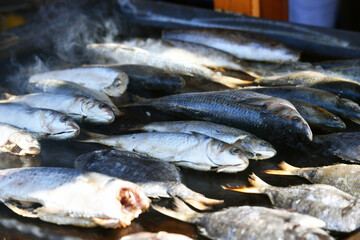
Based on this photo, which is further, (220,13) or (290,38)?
(220,13)

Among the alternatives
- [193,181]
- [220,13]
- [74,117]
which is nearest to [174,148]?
[193,181]

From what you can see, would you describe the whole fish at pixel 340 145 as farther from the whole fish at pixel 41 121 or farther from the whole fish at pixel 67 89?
the whole fish at pixel 41 121

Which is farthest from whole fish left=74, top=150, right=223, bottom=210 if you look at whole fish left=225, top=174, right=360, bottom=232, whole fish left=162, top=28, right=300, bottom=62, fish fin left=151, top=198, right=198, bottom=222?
whole fish left=162, top=28, right=300, bottom=62

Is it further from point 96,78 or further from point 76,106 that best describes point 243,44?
point 76,106

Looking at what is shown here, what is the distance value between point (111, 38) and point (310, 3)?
127 inches

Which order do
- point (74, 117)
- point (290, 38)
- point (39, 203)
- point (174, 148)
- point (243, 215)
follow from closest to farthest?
point (243, 215) → point (39, 203) → point (174, 148) → point (74, 117) → point (290, 38)

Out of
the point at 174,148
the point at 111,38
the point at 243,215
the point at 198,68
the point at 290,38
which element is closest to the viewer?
the point at 243,215

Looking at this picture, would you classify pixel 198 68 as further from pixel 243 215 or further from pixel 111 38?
pixel 243 215

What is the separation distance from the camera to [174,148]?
3.34 meters

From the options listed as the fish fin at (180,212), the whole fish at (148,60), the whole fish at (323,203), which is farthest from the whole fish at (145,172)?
the whole fish at (148,60)

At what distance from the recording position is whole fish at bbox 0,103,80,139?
3.76 metres

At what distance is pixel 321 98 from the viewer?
12.8 ft

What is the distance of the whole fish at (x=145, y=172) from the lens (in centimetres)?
290

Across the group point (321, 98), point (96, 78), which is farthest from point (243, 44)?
point (96, 78)
